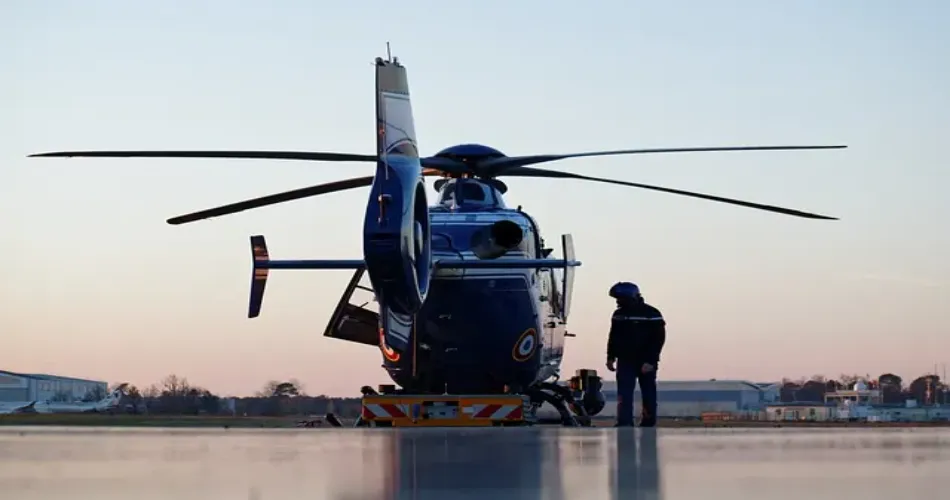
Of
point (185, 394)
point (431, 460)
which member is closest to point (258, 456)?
point (431, 460)

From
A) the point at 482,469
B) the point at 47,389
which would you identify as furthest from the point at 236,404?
the point at 482,469

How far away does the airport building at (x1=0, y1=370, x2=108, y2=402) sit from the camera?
7075cm

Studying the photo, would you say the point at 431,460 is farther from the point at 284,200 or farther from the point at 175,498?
the point at 284,200

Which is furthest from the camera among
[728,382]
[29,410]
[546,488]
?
[728,382]

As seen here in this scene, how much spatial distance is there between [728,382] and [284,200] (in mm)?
95878

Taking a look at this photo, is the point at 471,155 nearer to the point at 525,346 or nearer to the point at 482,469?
the point at 525,346

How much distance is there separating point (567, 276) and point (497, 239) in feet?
11.4

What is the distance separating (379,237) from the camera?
1237cm

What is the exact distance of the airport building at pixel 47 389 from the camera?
70.8 m

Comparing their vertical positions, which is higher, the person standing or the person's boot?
the person standing

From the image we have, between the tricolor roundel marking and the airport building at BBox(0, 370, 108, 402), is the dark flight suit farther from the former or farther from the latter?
the airport building at BBox(0, 370, 108, 402)

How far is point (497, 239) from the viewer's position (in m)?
17.2

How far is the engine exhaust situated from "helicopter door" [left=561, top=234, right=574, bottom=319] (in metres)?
2.32

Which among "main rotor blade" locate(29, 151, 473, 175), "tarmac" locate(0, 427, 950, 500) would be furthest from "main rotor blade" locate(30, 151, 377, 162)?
"tarmac" locate(0, 427, 950, 500)
